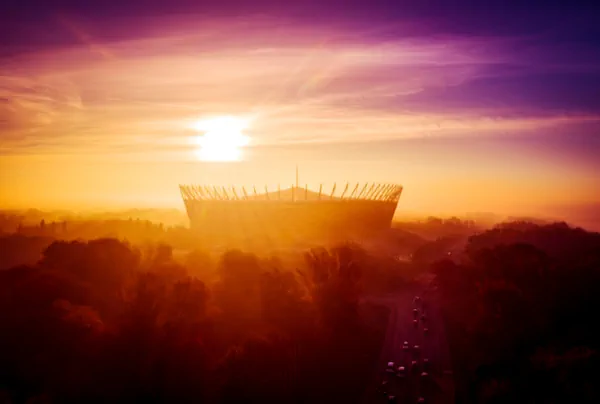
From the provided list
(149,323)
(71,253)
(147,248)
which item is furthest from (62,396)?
(147,248)

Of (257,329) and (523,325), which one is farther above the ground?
(523,325)

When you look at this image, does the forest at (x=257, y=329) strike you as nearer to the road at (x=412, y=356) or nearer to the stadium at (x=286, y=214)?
the road at (x=412, y=356)

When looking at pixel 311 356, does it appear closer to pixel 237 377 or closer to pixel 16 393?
pixel 237 377

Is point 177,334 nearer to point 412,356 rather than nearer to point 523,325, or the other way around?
point 412,356

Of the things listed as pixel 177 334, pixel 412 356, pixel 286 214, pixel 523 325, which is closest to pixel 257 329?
pixel 177 334

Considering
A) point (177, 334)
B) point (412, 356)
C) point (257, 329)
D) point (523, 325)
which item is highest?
point (523, 325)

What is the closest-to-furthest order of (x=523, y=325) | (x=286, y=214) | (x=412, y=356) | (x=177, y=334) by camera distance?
1. (x=177, y=334)
2. (x=523, y=325)
3. (x=412, y=356)
4. (x=286, y=214)
